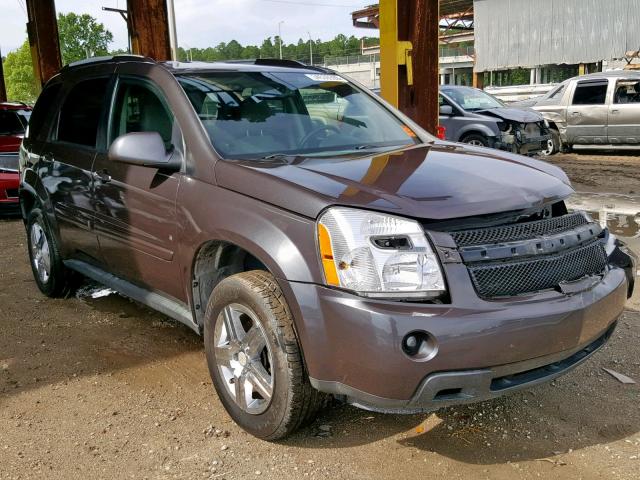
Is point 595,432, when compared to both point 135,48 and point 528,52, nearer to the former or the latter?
point 135,48

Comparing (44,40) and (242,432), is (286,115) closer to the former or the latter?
(242,432)

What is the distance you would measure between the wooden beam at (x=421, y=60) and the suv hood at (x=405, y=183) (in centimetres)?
366

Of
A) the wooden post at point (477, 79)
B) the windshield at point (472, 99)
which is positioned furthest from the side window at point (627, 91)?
the wooden post at point (477, 79)

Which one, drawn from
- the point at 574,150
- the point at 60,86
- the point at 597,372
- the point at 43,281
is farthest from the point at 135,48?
the point at 574,150

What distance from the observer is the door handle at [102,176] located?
3883 millimetres

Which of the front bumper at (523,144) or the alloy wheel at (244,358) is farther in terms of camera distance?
the front bumper at (523,144)

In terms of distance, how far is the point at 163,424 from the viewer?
3133 millimetres

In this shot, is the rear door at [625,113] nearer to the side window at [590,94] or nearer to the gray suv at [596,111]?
the gray suv at [596,111]

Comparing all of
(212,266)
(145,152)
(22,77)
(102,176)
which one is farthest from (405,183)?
(22,77)

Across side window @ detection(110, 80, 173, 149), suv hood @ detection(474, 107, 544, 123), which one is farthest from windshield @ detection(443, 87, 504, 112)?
side window @ detection(110, 80, 173, 149)

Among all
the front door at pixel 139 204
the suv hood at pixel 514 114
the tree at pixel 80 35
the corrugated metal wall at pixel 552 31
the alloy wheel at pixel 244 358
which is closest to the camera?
the alloy wheel at pixel 244 358

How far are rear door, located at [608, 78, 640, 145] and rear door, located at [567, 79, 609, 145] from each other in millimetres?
171

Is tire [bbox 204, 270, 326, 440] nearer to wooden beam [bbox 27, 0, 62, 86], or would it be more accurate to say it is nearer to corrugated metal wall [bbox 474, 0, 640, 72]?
wooden beam [bbox 27, 0, 62, 86]

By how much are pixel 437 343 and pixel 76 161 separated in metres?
2.99
